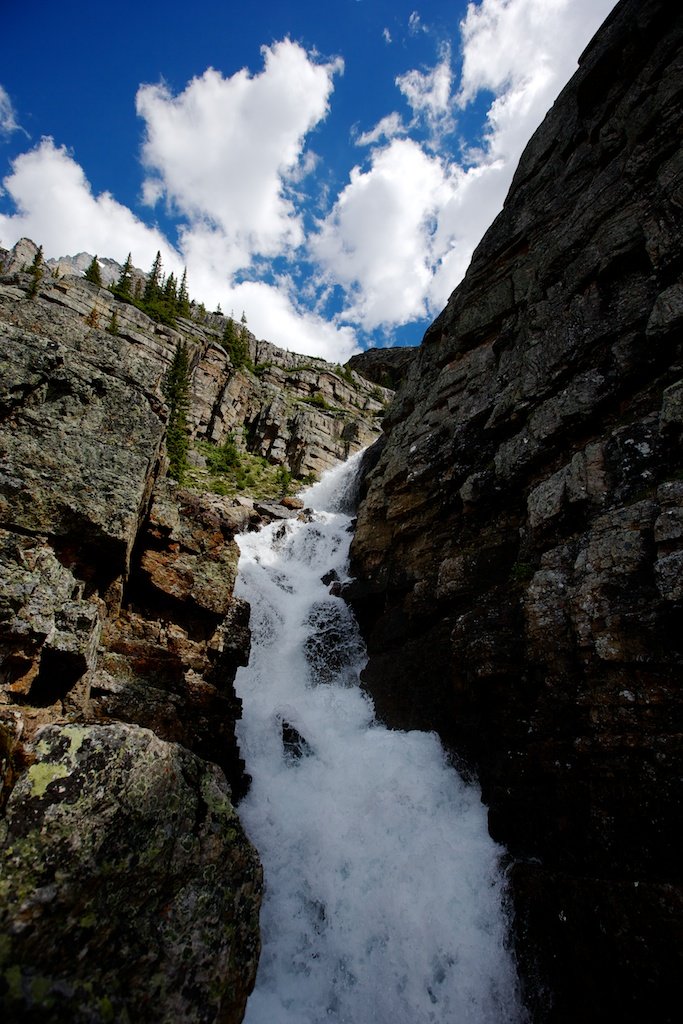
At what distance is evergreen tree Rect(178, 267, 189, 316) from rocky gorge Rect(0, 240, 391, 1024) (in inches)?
2968

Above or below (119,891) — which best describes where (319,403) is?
above

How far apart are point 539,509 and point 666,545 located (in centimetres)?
418

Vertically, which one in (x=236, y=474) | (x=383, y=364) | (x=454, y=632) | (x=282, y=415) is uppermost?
(x=383, y=364)

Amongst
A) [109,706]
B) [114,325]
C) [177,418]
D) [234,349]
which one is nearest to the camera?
[109,706]

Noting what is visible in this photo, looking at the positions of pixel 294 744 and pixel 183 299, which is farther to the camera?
pixel 183 299

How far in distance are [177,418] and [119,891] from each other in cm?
4328

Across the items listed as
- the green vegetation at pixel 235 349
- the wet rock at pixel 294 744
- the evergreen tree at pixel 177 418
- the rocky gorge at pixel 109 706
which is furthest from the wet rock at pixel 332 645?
A: the green vegetation at pixel 235 349

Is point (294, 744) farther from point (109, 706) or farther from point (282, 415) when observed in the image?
point (282, 415)

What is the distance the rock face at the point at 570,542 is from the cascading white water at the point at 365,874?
85cm

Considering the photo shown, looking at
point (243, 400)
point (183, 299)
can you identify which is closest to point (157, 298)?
point (183, 299)

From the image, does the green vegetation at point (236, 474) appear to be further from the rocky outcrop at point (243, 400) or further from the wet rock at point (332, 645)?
the wet rock at point (332, 645)

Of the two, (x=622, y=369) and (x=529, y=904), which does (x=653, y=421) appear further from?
(x=529, y=904)

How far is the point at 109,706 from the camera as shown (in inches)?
330

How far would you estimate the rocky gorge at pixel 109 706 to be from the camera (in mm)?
4688
